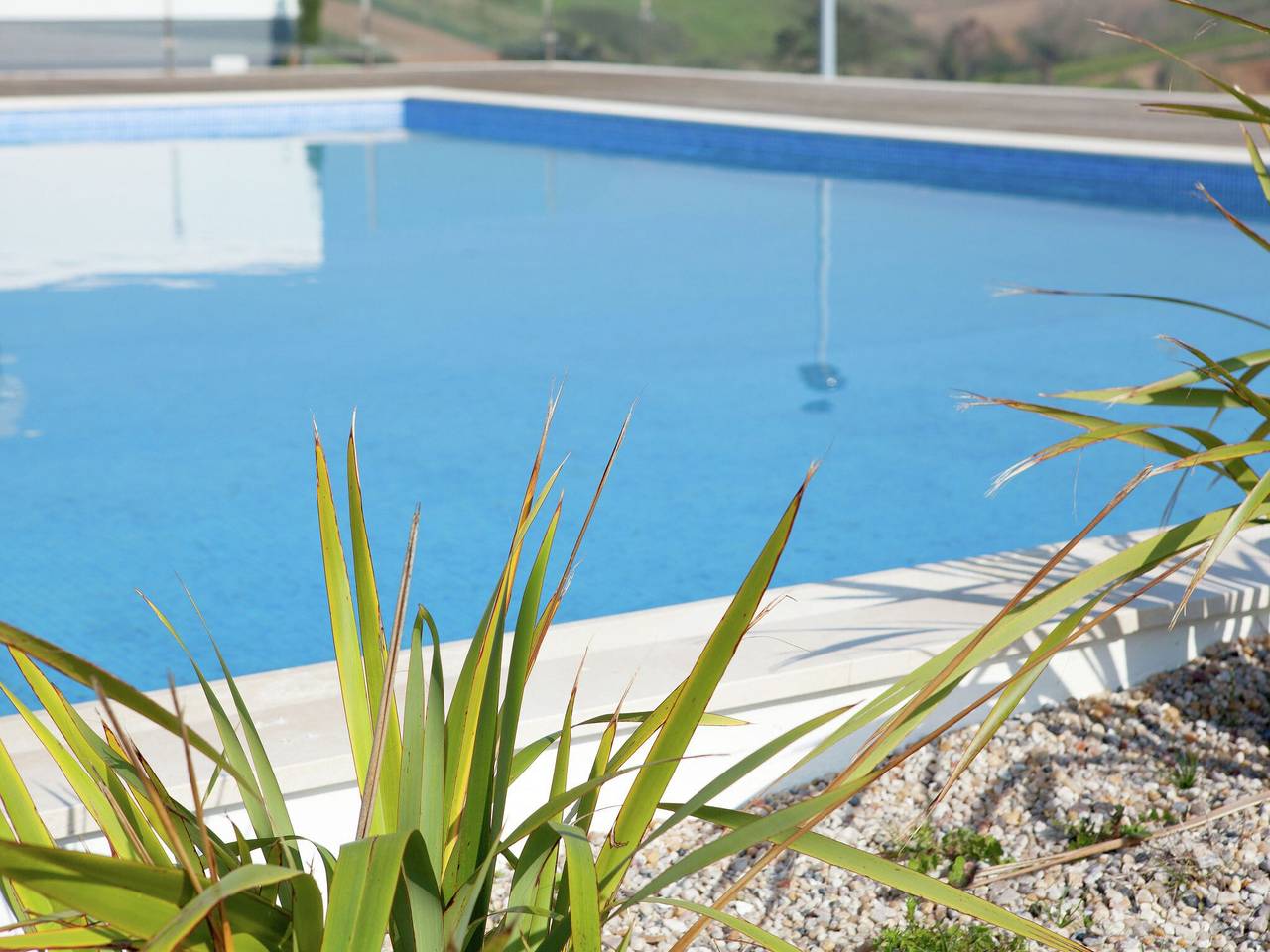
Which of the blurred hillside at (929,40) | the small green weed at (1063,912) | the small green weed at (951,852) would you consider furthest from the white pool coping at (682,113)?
the small green weed at (1063,912)

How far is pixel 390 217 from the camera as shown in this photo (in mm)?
9406

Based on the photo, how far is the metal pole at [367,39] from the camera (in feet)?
61.6

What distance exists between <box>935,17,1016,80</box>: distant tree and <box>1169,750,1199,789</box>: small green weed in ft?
76.8

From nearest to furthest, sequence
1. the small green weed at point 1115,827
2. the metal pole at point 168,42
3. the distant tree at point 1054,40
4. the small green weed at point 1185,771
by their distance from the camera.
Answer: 1. the small green weed at point 1115,827
2. the small green weed at point 1185,771
3. the metal pole at point 168,42
4. the distant tree at point 1054,40

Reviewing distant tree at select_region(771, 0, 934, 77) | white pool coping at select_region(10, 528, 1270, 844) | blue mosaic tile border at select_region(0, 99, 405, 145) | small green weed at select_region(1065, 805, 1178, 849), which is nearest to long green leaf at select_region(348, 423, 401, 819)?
white pool coping at select_region(10, 528, 1270, 844)

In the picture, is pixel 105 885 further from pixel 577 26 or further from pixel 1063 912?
pixel 577 26

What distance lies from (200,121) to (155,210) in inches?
182

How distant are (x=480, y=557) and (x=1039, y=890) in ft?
7.50

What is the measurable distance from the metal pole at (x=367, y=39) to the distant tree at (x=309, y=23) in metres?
0.62

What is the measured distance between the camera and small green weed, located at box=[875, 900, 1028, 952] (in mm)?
1978

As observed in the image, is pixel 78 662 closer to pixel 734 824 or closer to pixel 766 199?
pixel 734 824

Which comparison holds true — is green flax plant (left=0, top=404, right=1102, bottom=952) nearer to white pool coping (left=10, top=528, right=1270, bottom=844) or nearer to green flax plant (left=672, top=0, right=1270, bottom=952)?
green flax plant (left=672, top=0, right=1270, bottom=952)

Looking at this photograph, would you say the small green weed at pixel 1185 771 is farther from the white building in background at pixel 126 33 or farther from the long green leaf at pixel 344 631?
the white building in background at pixel 126 33

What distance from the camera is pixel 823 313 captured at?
7.02 m
